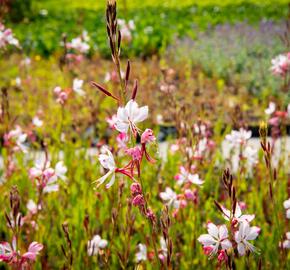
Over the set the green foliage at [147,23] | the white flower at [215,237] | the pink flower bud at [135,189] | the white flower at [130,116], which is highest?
the green foliage at [147,23]

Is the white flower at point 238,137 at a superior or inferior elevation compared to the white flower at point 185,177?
superior

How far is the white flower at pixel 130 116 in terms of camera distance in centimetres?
137

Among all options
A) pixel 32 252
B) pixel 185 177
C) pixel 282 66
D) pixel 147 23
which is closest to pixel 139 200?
pixel 32 252

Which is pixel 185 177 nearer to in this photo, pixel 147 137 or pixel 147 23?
pixel 147 137

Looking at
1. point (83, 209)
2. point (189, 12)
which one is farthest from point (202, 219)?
point (189, 12)

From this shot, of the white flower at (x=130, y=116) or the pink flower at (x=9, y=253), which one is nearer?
the white flower at (x=130, y=116)

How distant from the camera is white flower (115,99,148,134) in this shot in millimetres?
1369

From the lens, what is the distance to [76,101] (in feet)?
19.8

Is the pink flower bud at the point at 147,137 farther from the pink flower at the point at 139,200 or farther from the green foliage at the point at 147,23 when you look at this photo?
the green foliage at the point at 147,23

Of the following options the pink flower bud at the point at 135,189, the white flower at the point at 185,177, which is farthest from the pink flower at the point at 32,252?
the white flower at the point at 185,177

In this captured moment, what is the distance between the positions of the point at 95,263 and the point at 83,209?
39 cm

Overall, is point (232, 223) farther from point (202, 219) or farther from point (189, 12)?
point (189, 12)

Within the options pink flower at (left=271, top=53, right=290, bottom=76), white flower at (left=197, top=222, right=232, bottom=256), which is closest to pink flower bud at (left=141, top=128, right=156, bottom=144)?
white flower at (left=197, top=222, right=232, bottom=256)

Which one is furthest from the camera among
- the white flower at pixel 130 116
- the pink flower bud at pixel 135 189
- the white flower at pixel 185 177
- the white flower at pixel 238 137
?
the white flower at pixel 238 137
